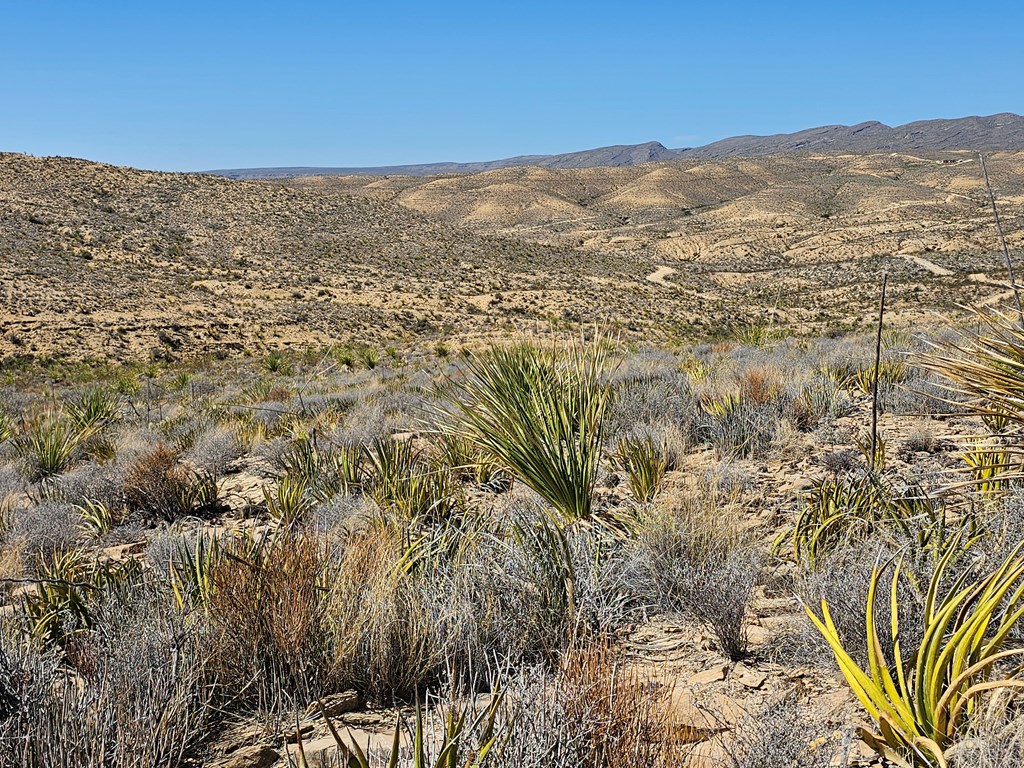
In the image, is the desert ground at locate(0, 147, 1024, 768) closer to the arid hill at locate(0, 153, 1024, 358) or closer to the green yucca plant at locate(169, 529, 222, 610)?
the green yucca plant at locate(169, 529, 222, 610)

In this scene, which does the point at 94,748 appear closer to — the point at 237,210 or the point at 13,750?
the point at 13,750

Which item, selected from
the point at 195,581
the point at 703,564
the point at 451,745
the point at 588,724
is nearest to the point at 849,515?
the point at 703,564

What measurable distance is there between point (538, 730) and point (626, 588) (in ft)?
4.39

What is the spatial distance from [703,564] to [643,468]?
1475 millimetres

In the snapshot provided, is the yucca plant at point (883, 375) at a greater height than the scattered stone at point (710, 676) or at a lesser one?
greater

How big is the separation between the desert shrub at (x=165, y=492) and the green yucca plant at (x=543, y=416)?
2.47 metres

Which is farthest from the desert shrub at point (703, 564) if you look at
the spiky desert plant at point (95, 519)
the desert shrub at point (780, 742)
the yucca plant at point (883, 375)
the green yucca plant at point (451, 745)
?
the yucca plant at point (883, 375)

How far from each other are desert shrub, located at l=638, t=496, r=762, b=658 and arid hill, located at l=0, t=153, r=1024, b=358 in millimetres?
8481

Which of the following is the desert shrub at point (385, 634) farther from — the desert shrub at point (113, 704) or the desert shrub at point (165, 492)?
the desert shrub at point (165, 492)

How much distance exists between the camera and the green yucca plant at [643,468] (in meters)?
4.41

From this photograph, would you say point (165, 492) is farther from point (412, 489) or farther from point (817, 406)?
point (817, 406)

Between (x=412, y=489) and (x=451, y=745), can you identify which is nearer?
(x=451, y=745)

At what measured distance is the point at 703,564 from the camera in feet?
9.82

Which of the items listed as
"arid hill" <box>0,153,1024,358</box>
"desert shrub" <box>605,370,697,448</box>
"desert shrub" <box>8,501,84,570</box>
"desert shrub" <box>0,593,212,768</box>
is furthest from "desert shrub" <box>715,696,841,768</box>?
"arid hill" <box>0,153,1024,358</box>
